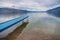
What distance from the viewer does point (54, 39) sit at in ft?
10.0

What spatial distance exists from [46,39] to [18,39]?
68cm

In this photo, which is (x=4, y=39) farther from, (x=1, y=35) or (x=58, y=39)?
(x=58, y=39)

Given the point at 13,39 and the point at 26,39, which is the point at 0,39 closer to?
the point at 13,39

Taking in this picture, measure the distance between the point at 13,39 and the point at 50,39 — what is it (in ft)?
2.92

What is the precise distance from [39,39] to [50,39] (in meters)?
0.27

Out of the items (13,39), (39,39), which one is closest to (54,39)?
(39,39)

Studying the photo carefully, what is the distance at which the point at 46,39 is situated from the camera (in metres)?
3.04

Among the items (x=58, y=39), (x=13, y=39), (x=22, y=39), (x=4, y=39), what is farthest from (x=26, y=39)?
(x=58, y=39)

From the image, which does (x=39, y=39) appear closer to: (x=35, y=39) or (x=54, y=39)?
(x=35, y=39)

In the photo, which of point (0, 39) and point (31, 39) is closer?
point (0, 39)

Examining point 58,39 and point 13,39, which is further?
point 58,39

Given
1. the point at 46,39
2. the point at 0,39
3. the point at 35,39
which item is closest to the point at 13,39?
the point at 0,39

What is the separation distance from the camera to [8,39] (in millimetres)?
2840

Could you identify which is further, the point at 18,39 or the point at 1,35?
the point at 1,35
